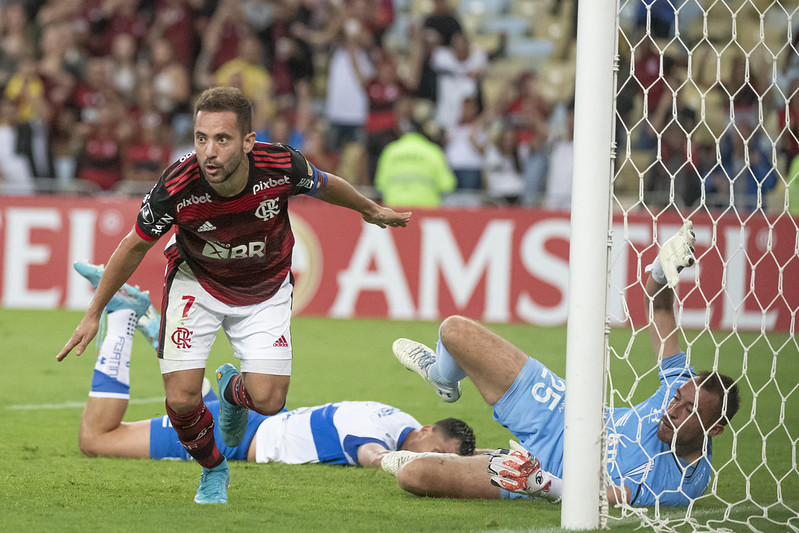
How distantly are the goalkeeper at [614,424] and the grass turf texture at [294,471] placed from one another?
116 millimetres

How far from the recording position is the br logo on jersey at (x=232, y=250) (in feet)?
15.4

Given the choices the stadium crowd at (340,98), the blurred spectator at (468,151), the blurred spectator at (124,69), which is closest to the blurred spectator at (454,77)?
the stadium crowd at (340,98)

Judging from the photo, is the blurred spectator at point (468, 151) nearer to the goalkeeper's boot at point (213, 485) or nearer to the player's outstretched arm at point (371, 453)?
the player's outstretched arm at point (371, 453)

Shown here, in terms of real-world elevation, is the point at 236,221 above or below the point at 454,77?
below

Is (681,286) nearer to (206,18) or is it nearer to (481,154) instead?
Result: (481,154)

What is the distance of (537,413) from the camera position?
15.4 feet

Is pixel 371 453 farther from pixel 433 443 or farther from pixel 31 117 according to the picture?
pixel 31 117

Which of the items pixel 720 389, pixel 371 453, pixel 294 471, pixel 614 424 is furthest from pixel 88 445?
pixel 720 389

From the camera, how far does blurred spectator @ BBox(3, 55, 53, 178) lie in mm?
13227

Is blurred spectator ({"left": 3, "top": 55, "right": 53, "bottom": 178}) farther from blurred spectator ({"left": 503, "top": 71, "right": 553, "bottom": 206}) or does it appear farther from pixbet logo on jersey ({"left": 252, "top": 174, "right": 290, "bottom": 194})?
pixbet logo on jersey ({"left": 252, "top": 174, "right": 290, "bottom": 194})

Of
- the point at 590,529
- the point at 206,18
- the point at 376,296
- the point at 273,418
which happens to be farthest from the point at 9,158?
the point at 590,529

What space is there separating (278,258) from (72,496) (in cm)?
134

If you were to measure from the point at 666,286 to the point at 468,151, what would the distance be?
934 centimetres

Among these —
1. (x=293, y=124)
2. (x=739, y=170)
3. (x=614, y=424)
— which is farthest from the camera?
(x=293, y=124)
